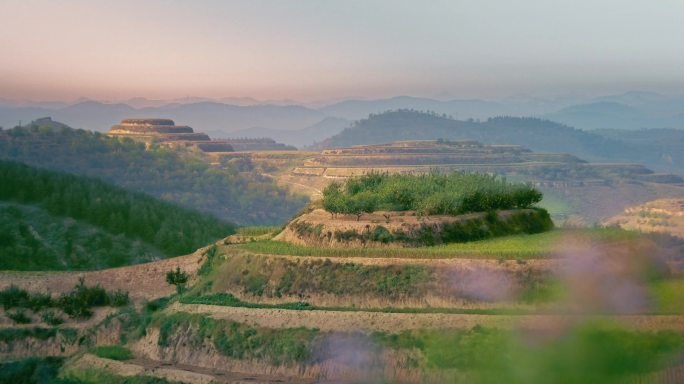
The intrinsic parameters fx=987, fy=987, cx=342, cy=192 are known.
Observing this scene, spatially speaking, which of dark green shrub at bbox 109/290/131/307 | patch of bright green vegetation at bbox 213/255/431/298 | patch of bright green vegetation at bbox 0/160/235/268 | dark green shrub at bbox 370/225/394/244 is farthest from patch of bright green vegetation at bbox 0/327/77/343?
patch of bright green vegetation at bbox 0/160/235/268

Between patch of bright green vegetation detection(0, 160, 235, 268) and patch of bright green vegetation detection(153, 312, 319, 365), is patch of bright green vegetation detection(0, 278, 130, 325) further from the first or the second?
patch of bright green vegetation detection(0, 160, 235, 268)

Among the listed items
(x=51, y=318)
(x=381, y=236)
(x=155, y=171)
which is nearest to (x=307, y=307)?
(x=381, y=236)

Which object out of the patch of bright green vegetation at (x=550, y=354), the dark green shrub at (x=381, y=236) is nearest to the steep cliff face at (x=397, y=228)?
the dark green shrub at (x=381, y=236)

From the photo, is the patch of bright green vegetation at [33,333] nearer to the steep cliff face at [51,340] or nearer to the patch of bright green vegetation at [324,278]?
the steep cliff face at [51,340]

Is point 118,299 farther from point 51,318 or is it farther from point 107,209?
point 107,209

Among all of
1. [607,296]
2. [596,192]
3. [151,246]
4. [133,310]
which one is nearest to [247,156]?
[596,192]

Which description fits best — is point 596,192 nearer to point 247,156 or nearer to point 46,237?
point 247,156
